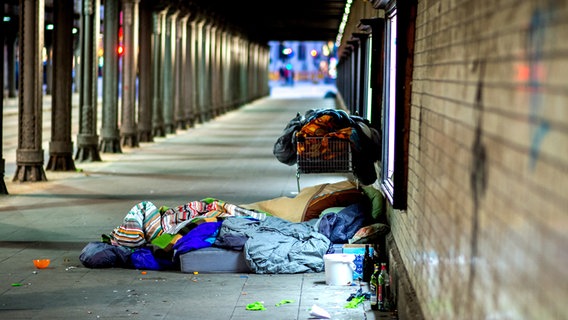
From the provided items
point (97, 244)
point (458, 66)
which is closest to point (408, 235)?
point (458, 66)

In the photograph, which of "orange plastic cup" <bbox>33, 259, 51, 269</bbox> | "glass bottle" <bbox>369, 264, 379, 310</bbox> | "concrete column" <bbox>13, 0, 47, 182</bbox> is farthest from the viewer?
"concrete column" <bbox>13, 0, 47, 182</bbox>

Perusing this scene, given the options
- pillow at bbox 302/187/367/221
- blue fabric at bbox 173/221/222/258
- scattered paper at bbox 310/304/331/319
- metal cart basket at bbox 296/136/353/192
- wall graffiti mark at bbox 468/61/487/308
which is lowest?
scattered paper at bbox 310/304/331/319

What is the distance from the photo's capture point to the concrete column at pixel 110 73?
25562 mm

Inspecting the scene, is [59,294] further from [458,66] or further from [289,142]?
[458,66]

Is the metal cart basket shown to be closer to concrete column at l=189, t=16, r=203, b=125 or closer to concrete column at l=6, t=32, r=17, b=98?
concrete column at l=189, t=16, r=203, b=125

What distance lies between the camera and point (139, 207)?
37.0ft

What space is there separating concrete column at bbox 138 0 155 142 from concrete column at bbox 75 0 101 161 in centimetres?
652

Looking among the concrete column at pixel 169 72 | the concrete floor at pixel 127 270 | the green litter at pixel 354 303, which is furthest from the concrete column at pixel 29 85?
the concrete column at pixel 169 72

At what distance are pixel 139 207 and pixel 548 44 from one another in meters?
8.67

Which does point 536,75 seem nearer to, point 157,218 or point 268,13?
point 157,218

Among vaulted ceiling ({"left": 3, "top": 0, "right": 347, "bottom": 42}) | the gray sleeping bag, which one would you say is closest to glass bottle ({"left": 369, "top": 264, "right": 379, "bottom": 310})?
the gray sleeping bag

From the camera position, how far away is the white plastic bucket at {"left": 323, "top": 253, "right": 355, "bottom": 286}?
9680 mm

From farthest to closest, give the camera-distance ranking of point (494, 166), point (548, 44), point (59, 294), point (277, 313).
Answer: point (59, 294), point (277, 313), point (494, 166), point (548, 44)

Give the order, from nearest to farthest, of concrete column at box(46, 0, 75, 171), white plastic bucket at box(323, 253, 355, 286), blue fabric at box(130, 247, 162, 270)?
white plastic bucket at box(323, 253, 355, 286)
blue fabric at box(130, 247, 162, 270)
concrete column at box(46, 0, 75, 171)
